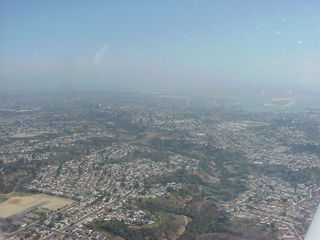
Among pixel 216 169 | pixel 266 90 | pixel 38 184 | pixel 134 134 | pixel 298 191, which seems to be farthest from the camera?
pixel 266 90

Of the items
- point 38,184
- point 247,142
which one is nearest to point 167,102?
point 247,142

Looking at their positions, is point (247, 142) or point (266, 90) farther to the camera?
point (266, 90)

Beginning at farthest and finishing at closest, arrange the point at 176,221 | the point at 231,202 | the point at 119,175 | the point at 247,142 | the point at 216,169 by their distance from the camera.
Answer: the point at 247,142, the point at 216,169, the point at 119,175, the point at 231,202, the point at 176,221

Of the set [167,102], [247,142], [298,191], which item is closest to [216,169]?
[298,191]

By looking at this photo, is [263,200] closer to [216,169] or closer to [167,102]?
[216,169]

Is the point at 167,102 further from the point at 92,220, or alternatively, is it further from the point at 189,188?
the point at 92,220

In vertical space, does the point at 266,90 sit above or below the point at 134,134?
above
